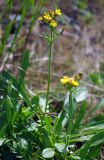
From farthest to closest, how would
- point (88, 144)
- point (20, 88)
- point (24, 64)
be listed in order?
1. point (24, 64)
2. point (20, 88)
3. point (88, 144)

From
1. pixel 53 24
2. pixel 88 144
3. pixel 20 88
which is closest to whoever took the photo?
pixel 53 24

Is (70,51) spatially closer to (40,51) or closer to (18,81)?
(40,51)

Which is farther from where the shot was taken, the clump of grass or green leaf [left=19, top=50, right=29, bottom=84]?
green leaf [left=19, top=50, right=29, bottom=84]

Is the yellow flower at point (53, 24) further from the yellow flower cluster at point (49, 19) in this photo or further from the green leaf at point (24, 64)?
the green leaf at point (24, 64)

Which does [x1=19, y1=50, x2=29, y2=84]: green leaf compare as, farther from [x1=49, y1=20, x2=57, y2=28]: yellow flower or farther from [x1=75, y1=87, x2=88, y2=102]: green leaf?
[x1=49, y1=20, x2=57, y2=28]: yellow flower

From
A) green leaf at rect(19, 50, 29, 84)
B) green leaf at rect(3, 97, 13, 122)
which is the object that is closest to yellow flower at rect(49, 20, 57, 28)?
green leaf at rect(3, 97, 13, 122)

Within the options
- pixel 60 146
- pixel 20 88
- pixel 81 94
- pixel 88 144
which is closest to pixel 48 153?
pixel 60 146

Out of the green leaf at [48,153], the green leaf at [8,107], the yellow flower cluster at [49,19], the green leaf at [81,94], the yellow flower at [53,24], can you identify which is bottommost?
the green leaf at [48,153]

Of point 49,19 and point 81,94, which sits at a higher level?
point 49,19

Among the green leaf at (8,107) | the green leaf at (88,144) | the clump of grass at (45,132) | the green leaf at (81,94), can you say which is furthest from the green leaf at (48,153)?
the green leaf at (81,94)

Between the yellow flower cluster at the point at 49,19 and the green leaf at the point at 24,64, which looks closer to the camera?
the yellow flower cluster at the point at 49,19

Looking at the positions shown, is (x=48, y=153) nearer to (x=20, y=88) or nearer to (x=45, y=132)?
(x=45, y=132)

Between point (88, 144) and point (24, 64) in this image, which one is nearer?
point (88, 144)

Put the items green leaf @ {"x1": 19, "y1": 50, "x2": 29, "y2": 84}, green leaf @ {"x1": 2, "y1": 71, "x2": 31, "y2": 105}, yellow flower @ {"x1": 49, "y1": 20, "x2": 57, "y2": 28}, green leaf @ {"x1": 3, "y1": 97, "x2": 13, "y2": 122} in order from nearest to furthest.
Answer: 1. yellow flower @ {"x1": 49, "y1": 20, "x2": 57, "y2": 28}
2. green leaf @ {"x1": 3, "y1": 97, "x2": 13, "y2": 122}
3. green leaf @ {"x1": 2, "y1": 71, "x2": 31, "y2": 105}
4. green leaf @ {"x1": 19, "y1": 50, "x2": 29, "y2": 84}
